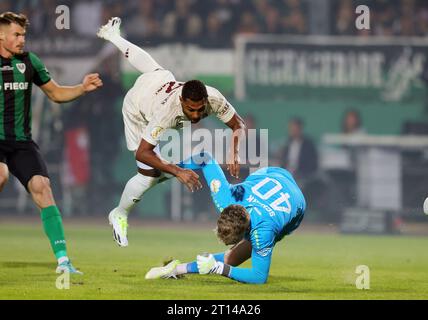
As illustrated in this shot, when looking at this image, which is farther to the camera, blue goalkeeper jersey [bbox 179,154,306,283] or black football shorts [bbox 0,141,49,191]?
black football shorts [bbox 0,141,49,191]

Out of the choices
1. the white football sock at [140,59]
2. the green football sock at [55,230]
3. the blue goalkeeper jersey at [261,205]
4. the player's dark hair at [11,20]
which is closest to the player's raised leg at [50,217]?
the green football sock at [55,230]

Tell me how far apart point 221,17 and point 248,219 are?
1224cm

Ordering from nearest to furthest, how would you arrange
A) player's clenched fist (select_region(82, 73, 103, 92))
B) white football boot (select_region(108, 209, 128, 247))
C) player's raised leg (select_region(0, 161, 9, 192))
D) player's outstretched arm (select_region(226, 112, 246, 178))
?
player's outstretched arm (select_region(226, 112, 246, 178)) → player's raised leg (select_region(0, 161, 9, 192)) → player's clenched fist (select_region(82, 73, 103, 92)) → white football boot (select_region(108, 209, 128, 247))

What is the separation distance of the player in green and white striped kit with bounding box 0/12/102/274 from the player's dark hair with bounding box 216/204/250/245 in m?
1.93

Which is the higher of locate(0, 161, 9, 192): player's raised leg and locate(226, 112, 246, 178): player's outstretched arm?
locate(226, 112, 246, 178): player's outstretched arm

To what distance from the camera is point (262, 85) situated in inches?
798

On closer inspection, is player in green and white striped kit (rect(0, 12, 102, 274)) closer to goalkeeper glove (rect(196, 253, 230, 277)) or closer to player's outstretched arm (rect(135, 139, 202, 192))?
player's outstretched arm (rect(135, 139, 202, 192))

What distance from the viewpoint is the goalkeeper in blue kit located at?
8.88m

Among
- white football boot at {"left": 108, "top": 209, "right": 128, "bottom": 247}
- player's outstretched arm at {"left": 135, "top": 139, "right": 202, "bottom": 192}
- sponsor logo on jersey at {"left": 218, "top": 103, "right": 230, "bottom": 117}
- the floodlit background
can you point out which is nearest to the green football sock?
white football boot at {"left": 108, "top": 209, "right": 128, "bottom": 247}

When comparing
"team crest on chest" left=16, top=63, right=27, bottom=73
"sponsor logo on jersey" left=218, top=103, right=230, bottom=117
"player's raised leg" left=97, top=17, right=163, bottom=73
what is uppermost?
"player's raised leg" left=97, top=17, right=163, bottom=73

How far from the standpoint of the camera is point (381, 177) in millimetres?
19188

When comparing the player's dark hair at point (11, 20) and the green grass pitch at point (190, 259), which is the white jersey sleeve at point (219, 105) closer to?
the green grass pitch at point (190, 259)

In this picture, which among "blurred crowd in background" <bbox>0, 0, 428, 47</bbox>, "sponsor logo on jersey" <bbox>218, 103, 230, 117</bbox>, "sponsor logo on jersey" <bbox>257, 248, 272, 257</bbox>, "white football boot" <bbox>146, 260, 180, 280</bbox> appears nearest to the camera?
"sponsor logo on jersey" <bbox>257, 248, 272, 257</bbox>

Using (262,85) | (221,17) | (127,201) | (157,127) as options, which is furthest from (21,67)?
(221,17)
